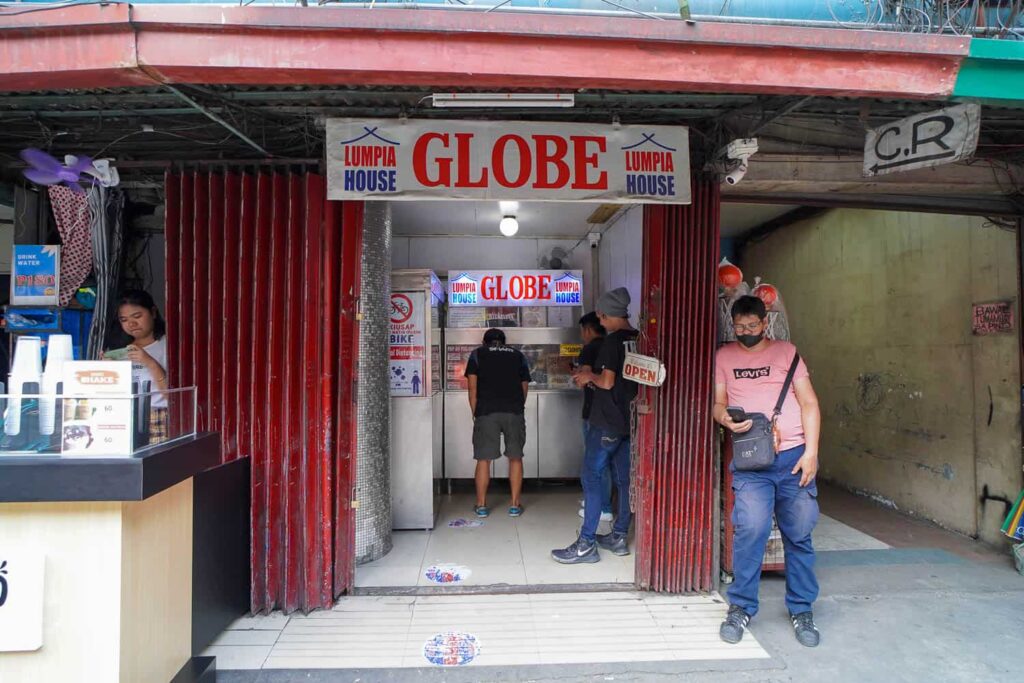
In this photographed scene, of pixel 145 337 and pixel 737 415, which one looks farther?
pixel 145 337

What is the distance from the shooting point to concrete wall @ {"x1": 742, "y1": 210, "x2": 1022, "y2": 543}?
476cm

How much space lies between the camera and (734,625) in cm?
322

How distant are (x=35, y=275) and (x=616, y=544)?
4519 millimetres

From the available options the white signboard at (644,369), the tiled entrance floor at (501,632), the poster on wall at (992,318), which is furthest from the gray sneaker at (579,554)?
the poster on wall at (992,318)

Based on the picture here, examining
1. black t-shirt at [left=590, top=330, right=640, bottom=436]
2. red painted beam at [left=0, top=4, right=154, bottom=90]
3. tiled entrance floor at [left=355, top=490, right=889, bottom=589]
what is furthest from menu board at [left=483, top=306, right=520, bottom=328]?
red painted beam at [left=0, top=4, right=154, bottom=90]

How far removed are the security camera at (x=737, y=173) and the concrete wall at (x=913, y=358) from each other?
8.80ft

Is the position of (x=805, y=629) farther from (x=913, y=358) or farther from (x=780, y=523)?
(x=913, y=358)

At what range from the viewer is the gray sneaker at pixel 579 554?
414 cm

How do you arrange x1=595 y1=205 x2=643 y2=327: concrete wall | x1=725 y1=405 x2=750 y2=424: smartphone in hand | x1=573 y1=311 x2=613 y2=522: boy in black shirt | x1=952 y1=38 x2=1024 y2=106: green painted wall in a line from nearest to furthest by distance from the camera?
x1=952 y1=38 x2=1024 y2=106: green painted wall, x1=725 y1=405 x2=750 y2=424: smartphone in hand, x1=573 y1=311 x2=613 y2=522: boy in black shirt, x1=595 y1=205 x2=643 y2=327: concrete wall

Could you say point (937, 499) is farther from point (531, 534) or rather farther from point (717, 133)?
point (717, 133)

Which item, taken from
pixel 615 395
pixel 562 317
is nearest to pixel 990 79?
pixel 615 395

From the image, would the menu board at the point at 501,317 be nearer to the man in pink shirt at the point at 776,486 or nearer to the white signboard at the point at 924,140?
the man in pink shirt at the point at 776,486

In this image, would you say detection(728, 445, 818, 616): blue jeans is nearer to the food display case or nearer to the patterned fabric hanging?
the food display case

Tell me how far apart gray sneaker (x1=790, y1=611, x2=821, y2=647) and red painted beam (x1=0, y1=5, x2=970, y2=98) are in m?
2.75
